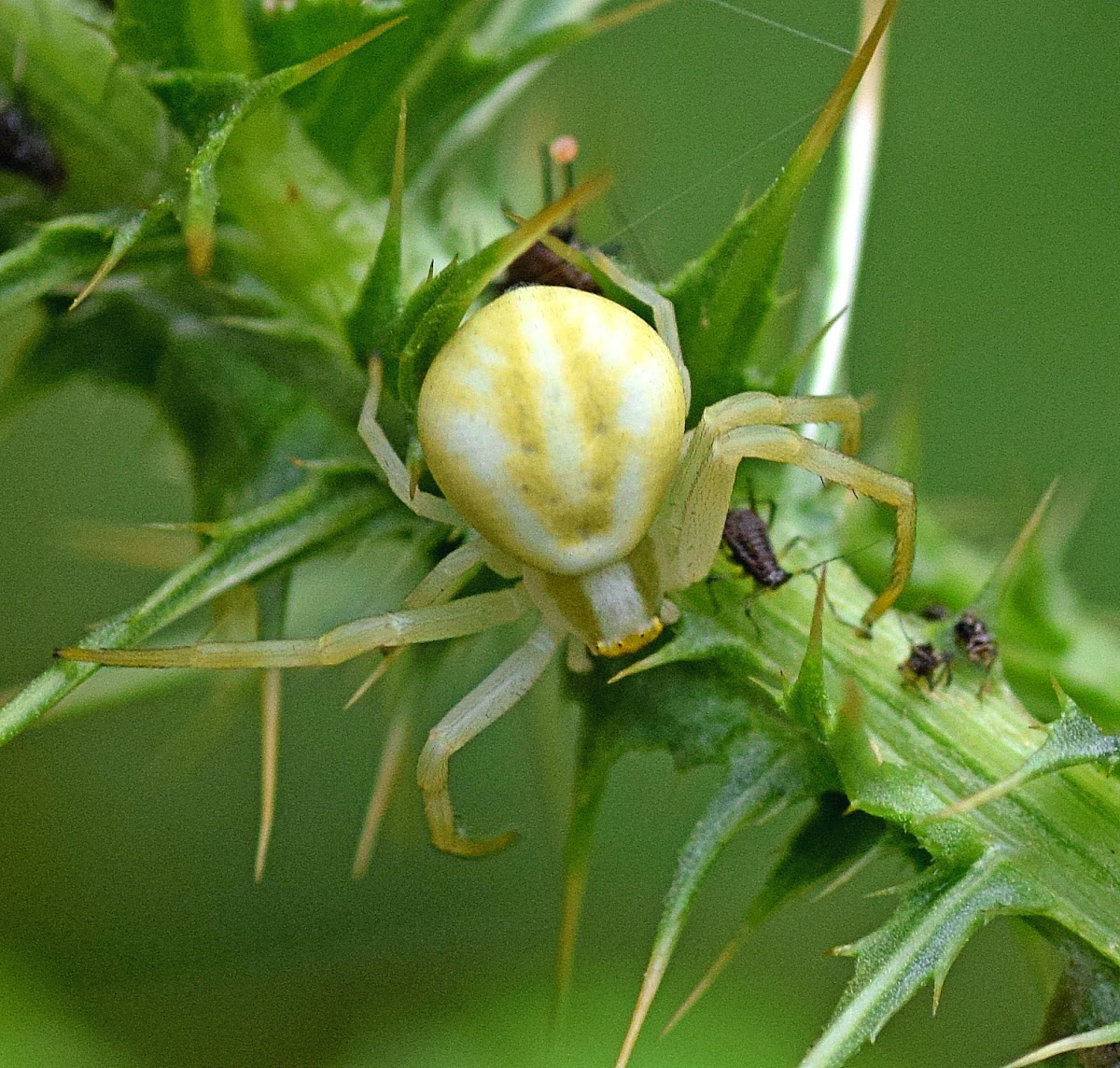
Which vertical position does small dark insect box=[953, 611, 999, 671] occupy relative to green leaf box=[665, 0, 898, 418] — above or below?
below

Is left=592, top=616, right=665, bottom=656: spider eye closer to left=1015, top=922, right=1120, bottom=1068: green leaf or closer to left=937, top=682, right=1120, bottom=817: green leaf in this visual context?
left=937, top=682, right=1120, bottom=817: green leaf

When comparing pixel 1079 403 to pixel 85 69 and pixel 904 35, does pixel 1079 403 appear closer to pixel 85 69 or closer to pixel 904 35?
pixel 904 35

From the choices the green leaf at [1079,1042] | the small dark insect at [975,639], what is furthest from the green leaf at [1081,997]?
the small dark insect at [975,639]

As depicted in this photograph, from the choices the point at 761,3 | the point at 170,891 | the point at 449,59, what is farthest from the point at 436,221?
the point at 761,3

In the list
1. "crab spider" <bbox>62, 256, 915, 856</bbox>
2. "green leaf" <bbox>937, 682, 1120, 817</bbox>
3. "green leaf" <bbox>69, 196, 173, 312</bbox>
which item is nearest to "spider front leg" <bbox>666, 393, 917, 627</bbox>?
"crab spider" <bbox>62, 256, 915, 856</bbox>

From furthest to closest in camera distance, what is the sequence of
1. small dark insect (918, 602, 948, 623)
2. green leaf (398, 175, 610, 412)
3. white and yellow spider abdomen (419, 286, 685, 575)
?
1. small dark insect (918, 602, 948, 623)
2. white and yellow spider abdomen (419, 286, 685, 575)
3. green leaf (398, 175, 610, 412)
